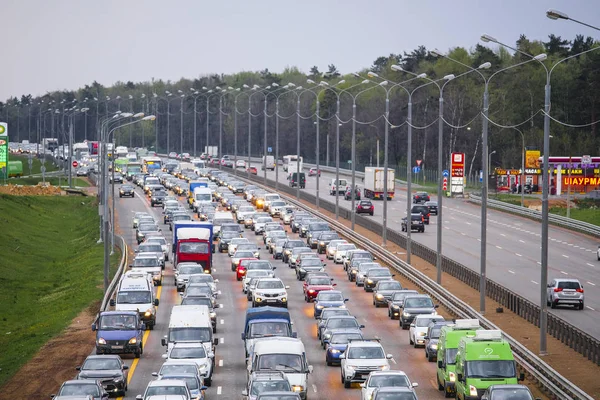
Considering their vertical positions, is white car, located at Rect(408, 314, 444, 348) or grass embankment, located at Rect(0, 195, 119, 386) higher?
white car, located at Rect(408, 314, 444, 348)

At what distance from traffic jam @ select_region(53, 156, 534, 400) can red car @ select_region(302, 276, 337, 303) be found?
0.23 feet

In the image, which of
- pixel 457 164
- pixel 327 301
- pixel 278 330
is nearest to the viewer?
pixel 278 330

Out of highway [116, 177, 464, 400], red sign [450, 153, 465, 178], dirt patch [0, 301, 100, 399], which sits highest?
red sign [450, 153, 465, 178]

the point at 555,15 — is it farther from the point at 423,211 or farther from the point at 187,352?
the point at 423,211

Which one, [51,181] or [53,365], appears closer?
[53,365]

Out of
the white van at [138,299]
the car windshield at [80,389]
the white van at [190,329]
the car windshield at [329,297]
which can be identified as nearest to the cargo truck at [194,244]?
the car windshield at [329,297]

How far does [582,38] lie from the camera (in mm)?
162250

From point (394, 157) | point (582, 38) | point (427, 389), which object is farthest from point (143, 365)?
point (394, 157)

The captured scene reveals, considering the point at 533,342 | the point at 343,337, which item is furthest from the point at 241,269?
the point at 343,337

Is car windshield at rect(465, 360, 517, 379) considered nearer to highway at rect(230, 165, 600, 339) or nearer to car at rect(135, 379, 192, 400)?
car at rect(135, 379, 192, 400)

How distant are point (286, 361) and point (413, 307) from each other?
50.5ft

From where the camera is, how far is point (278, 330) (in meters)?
41.8

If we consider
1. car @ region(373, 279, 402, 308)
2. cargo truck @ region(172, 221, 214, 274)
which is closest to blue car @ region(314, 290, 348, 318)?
car @ region(373, 279, 402, 308)

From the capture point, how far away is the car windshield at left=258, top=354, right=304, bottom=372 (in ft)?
117
